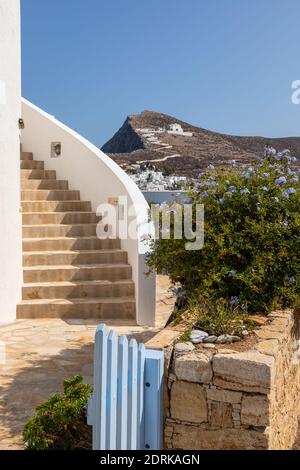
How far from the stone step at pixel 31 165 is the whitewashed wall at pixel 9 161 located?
2.51 m

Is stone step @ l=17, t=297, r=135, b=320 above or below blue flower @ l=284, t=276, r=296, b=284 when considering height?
below

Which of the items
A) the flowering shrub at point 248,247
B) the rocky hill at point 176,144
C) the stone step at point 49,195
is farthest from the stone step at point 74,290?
the rocky hill at point 176,144

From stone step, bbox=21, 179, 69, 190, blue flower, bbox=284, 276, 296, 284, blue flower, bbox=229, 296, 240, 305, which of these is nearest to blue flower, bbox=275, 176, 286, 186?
blue flower, bbox=284, 276, 296, 284

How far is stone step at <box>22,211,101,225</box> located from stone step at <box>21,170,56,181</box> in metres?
1.17

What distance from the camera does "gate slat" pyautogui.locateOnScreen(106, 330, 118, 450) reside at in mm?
2770

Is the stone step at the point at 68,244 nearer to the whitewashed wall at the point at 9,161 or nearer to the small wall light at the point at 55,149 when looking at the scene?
the whitewashed wall at the point at 9,161

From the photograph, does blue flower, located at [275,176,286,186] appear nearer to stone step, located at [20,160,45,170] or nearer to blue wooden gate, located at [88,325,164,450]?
blue wooden gate, located at [88,325,164,450]

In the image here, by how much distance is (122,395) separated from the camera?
2.80 m

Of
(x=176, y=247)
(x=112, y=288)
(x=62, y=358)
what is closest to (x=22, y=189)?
(x=112, y=288)

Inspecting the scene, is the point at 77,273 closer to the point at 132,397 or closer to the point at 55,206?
the point at 55,206

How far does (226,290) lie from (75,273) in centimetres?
356

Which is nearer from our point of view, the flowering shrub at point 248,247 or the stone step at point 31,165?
the flowering shrub at point 248,247

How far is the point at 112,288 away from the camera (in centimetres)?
697

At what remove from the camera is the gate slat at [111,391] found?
2770 mm
